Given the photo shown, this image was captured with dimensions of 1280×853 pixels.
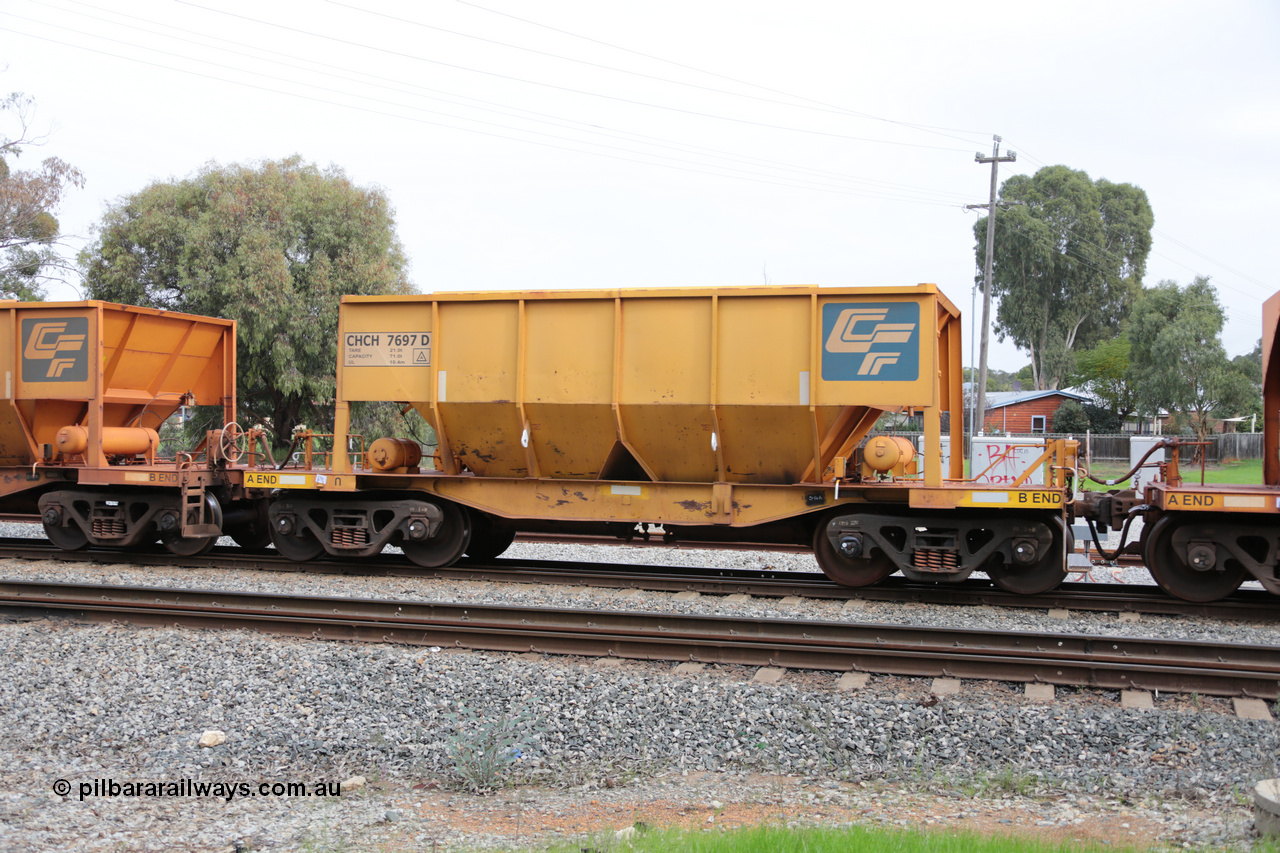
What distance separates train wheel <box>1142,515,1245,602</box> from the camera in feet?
28.5

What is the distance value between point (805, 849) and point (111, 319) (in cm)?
1177

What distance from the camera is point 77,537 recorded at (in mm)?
11922

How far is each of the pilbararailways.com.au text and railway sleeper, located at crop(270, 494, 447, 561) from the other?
5.51 metres

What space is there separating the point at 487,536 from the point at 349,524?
1.80m

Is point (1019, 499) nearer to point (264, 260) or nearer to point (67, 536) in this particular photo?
point (67, 536)

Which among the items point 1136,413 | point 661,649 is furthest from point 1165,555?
point 1136,413

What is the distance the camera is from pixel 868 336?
9.30 m

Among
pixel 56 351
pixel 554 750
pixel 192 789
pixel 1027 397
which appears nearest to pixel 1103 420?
pixel 1027 397

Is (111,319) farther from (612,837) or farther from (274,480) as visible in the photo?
(612,837)

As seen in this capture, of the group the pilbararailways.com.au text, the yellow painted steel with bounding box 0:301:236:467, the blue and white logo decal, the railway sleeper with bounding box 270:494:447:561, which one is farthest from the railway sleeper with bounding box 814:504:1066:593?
the yellow painted steel with bounding box 0:301:236:467

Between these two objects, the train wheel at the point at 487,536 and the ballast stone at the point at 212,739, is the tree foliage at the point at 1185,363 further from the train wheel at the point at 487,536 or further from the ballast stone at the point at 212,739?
the ballast stone at the point at 212,739

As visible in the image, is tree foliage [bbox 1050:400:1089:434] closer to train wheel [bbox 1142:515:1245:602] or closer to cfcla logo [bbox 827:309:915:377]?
train wheel [bbox 1142:515:1245:602]

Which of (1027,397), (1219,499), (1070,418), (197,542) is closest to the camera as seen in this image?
(1219,499)

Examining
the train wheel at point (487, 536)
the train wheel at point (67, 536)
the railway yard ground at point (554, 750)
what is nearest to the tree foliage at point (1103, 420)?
Answer: the train wheel at point (487, 536)
